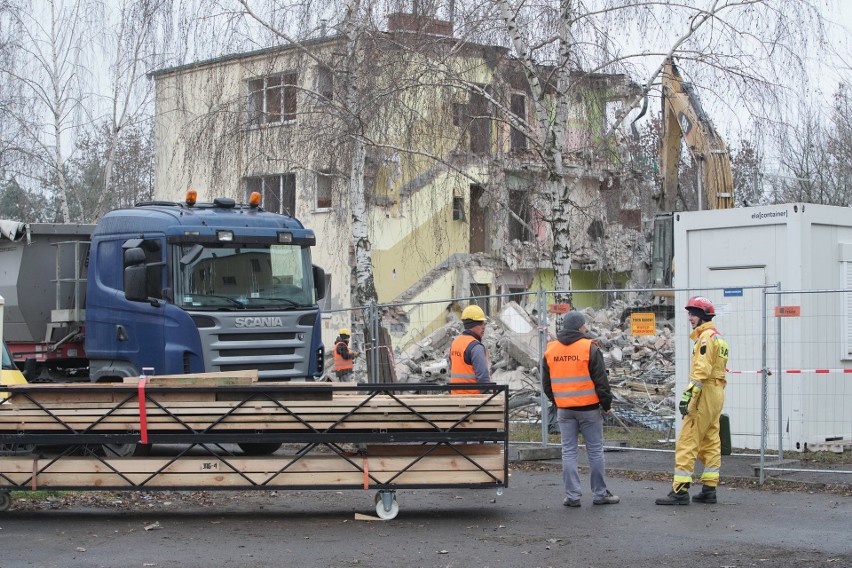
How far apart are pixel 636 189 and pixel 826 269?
25.7 feet

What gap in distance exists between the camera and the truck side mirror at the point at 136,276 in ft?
44.3

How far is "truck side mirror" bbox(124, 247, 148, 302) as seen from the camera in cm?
1350

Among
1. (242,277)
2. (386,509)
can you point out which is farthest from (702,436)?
(242,277)

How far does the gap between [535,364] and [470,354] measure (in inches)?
420

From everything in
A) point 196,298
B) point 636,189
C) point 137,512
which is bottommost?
point 137,512

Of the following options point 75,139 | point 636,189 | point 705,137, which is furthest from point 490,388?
point 75,139

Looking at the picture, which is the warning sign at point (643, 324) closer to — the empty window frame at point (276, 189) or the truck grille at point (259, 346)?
the truck grille at point (259, 346)

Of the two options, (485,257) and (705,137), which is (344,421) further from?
(485,257)

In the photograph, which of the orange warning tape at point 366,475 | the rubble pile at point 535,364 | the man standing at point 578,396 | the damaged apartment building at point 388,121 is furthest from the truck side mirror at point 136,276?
the rubble pile at point 535,364

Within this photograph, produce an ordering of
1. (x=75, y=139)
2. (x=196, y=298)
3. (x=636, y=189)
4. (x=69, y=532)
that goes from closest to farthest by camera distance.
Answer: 1. (x=69, y=532)
2. (x=196, y=298)
3. (x=636, y=189)
4. (x=75, y=139)

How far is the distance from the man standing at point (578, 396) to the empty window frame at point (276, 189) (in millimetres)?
5811

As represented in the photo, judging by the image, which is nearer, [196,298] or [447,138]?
[196,298]

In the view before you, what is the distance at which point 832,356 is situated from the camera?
1394cm

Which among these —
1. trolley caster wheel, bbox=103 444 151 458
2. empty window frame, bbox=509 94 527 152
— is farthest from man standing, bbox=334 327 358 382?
trolley caster wheel, bbox=103 444 151 458
